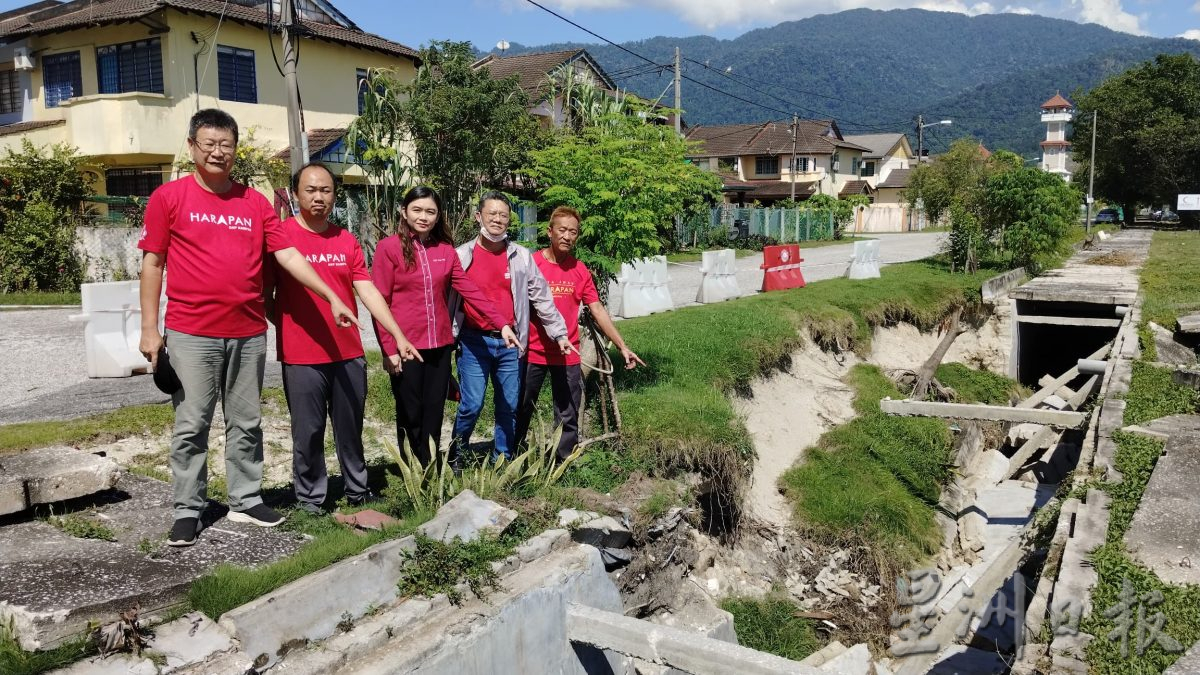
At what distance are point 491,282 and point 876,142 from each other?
73640mm

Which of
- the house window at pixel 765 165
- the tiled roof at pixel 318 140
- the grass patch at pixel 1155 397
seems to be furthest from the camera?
the house window at pixel 765 165

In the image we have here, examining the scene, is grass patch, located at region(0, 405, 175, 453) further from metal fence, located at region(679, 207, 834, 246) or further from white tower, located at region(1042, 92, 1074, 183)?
white tower, located at region(1042, 92, 1074, 183)

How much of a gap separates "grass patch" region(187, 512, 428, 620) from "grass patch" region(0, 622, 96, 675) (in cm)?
50

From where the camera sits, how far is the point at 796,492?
9.61 metres

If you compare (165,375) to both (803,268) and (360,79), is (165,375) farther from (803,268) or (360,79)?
(360,79)

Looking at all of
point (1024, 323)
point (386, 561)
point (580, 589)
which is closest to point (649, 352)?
point (580, 589)

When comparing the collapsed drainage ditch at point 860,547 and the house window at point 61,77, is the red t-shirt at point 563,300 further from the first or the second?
the house window at point 61,77

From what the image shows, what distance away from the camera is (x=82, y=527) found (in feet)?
15.0

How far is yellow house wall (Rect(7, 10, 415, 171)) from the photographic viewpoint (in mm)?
21797

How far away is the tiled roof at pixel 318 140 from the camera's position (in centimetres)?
2422

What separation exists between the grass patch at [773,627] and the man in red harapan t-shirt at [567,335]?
2171 millimetres

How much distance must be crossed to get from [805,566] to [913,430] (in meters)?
4.16

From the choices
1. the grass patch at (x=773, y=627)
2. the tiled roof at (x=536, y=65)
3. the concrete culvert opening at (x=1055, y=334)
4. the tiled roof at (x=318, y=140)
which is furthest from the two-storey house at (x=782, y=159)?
the grass patch at (x=773, y=627)

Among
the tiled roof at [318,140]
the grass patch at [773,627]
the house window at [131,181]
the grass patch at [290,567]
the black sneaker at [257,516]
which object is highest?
the tiled roof at [318,140]
